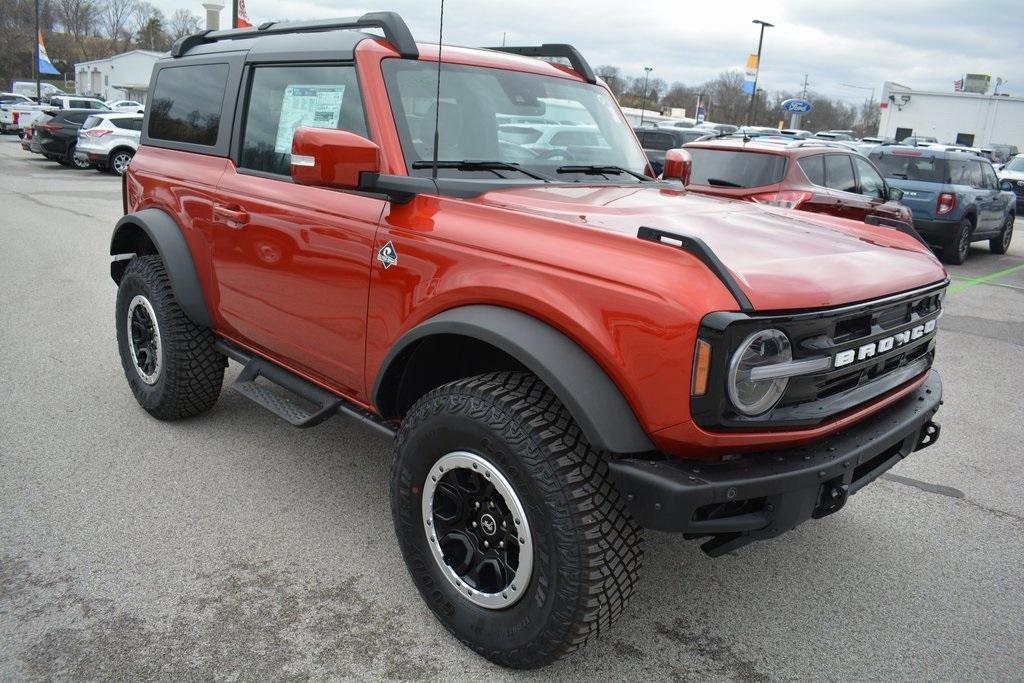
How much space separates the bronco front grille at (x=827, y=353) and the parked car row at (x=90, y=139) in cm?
1995

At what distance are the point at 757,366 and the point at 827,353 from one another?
11.2 inches

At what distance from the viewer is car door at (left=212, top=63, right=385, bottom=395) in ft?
10.4

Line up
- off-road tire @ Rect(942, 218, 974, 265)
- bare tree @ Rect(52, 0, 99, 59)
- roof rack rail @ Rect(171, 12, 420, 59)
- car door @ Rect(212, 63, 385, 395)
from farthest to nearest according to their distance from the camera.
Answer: bare tree @ Rect(52, 0, 99, 59)
off-road tire @ Rect(942, 218, 974, 265)
roof rack rail @ Rect(171, 12, 420, 59)
car door @ Rect(212, 63, 385, 395)

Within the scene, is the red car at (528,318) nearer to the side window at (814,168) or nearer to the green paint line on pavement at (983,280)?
the side window at (814,168)

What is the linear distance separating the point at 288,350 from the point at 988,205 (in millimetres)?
12983

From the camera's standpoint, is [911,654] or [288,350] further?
[288,350]

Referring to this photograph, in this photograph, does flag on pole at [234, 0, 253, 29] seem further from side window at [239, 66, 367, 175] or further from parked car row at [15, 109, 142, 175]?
side window at [239, 66, 367, 175]

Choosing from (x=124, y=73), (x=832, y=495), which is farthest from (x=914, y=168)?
(x=124, y=73)

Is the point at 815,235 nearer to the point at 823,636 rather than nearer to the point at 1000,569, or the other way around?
the point at 823,636

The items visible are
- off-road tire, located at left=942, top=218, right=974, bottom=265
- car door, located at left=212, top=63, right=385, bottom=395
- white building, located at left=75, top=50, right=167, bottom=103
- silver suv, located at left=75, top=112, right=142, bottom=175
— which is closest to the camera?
car door, located at left=212, top=63, right=385, bottom=395

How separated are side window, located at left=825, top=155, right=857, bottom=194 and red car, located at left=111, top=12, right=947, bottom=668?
263 inches

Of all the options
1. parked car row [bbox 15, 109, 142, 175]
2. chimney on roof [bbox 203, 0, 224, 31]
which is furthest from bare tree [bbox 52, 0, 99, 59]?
chimney on roof [bbox 203, 0, 224, 31]

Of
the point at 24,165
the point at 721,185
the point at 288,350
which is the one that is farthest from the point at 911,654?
the point at 24,165

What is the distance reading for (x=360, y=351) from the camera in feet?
10.4
